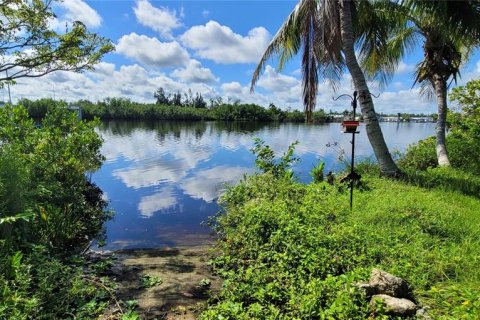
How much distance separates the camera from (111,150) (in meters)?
25.0

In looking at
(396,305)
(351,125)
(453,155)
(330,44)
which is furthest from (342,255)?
(453,155)

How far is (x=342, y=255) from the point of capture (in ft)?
13.6

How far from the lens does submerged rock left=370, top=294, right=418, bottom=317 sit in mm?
3047

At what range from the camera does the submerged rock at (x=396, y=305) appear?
3047 mm

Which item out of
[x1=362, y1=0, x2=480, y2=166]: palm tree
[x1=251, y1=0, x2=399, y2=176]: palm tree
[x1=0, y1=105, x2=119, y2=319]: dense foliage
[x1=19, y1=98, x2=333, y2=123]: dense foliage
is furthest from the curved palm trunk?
[x1=19, y1=98, x2=333, y2=123]: dense foliage

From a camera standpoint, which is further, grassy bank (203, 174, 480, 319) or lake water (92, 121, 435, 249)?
lake water (92, 121, 435, 249)

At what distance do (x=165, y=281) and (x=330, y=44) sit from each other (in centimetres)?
772

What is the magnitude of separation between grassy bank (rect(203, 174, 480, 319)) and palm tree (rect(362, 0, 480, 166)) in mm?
4293

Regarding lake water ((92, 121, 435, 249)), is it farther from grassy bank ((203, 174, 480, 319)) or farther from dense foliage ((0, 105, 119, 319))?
grassy bank ((203, 174, 480, 319))

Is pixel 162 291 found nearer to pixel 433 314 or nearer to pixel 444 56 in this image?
pixel 433 314

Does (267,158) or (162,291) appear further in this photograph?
(267,158)

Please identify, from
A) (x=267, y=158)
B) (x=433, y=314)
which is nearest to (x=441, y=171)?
(x=267, y=158)

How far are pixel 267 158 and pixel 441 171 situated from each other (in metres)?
5.07

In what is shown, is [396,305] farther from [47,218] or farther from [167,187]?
[167,187]
